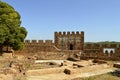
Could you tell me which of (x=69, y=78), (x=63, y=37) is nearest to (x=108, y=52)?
(x=63, y=37)

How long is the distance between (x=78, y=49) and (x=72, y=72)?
21.2 metres

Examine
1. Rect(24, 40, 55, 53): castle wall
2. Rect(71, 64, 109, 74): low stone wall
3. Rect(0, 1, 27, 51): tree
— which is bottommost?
Rect(71, 64, 109, 74): low stone wall

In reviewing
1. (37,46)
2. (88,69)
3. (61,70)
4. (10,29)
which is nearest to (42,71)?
(61,70)

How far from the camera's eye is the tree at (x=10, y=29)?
2816 centimetres

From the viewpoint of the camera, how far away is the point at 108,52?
30234 millimetres

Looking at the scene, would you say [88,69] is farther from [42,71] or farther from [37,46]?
[37,46]

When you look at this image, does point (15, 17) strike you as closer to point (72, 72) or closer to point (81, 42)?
point (81, 42)

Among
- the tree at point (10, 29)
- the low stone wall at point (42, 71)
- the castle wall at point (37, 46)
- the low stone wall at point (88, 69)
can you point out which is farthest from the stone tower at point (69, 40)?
the low stone wall at point (42, 71)

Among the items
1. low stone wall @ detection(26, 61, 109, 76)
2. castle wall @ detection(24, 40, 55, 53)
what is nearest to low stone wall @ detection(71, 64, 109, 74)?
low stone wall @ detection(26, 61, 109, 76)

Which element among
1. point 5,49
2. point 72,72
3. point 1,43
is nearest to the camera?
point 72,72

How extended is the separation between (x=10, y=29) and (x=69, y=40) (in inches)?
483

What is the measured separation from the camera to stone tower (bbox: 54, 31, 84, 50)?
1475 inches

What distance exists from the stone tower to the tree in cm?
847

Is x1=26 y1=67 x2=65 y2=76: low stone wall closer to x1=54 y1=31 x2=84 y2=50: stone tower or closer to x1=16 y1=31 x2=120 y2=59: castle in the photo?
x1=16 y1=31 x2=120 y2=59: castle
